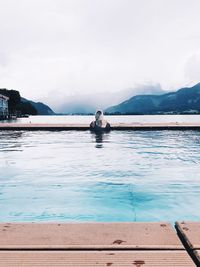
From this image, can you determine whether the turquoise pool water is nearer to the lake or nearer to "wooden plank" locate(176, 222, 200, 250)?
the lake

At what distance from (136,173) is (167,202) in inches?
122

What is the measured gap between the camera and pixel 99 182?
34.4 feet

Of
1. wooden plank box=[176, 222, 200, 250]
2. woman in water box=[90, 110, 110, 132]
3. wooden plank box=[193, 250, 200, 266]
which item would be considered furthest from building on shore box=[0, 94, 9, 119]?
wooden plank box=[193, 250, 200, 266]

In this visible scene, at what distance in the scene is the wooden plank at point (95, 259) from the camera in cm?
209

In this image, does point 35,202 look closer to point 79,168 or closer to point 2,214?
point 2,214

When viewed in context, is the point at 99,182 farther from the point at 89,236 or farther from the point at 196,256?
the point at 196,256

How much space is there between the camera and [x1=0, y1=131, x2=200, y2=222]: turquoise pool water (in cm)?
807

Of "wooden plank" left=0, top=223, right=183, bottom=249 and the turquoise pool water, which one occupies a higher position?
"wooden plank" left=0, top=223, right=183, bottom=249

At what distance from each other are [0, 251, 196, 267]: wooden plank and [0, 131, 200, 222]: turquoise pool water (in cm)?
549

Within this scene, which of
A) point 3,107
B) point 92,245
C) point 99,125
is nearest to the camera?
point 92,245

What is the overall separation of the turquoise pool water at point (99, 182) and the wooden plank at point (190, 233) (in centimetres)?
527

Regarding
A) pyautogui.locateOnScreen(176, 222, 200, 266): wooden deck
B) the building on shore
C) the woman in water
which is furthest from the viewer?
the building on shore

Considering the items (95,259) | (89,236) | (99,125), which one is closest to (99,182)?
(89,236)

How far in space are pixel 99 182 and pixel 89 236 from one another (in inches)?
316
